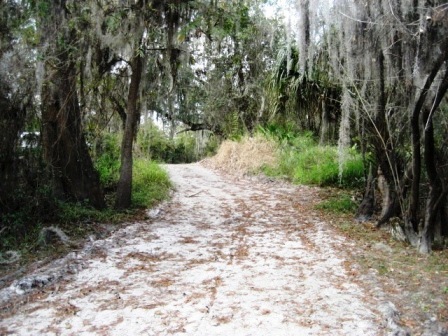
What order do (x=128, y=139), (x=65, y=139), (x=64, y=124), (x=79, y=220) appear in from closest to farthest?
(x=79, y=220)
(x=64, y=124)
(x=65, y=139)
(x=128, y=139)

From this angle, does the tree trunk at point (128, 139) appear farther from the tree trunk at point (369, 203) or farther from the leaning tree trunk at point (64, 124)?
the tree trunk at point (369, 203)

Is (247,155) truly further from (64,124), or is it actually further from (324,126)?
(64,124)

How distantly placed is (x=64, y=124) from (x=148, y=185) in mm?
3387

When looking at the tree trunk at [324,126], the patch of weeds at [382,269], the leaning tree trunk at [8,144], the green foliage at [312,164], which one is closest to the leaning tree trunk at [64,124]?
the leaning tree trunk at [8,144]

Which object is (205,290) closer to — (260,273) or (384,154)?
(260,273)

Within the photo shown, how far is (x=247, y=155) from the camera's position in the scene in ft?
40.5

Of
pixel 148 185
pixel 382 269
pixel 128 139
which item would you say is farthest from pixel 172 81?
pixel 382 269

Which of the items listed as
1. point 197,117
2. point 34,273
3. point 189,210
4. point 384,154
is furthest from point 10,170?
point 197,117

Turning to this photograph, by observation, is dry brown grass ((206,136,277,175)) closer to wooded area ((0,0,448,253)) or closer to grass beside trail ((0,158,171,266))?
grass beside trail ((0,158,171,266))

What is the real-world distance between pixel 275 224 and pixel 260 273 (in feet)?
7.71

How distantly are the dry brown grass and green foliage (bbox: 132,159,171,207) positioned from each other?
2705 mm

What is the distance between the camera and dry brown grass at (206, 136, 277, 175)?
1166cm

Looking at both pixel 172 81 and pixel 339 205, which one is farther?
pixel 339 205

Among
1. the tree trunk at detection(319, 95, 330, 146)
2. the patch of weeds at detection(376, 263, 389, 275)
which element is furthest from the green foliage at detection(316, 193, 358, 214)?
the tree trunk at detection(319, 95, 330, 146)
